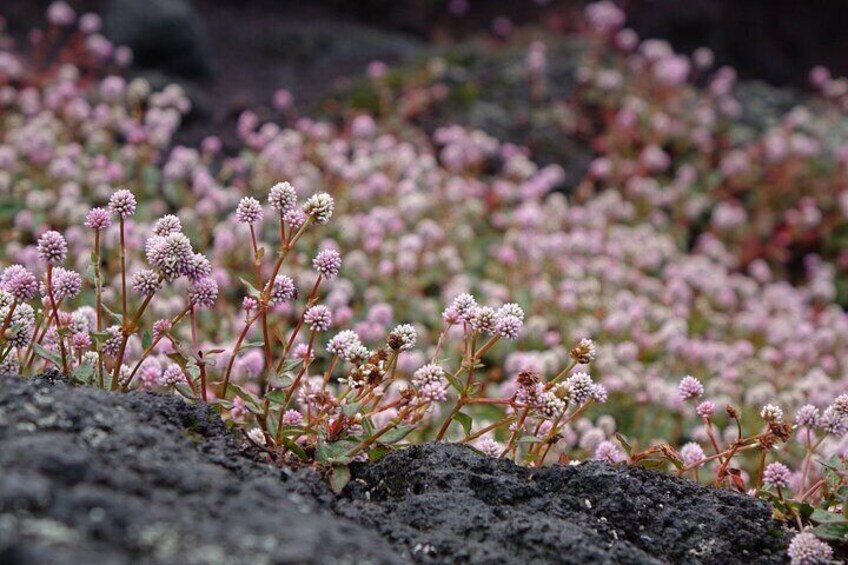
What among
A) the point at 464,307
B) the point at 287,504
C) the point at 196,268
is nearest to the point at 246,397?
the point at 196,268

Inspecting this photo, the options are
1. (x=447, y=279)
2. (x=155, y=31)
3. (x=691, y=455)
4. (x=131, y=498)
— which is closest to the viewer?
(x=131, y=498)

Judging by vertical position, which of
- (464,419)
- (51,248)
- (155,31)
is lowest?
(464,419)

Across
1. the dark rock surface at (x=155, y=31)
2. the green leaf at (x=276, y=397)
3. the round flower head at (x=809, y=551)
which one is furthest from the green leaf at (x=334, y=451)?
the dark rock surface at (x=155, y=31)

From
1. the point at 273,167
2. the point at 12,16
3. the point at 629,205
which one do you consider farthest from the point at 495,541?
the point at 12,16

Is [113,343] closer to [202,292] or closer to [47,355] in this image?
[47,355]

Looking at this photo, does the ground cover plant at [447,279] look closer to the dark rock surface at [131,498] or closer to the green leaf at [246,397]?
the green leaf at [246,397]

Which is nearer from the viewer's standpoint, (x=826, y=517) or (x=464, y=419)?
(x=826, y=517)

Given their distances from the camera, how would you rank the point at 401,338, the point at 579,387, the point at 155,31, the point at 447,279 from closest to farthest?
the point at 401,338
the point at 579,387
the point at 447,279
the point at 155,31
